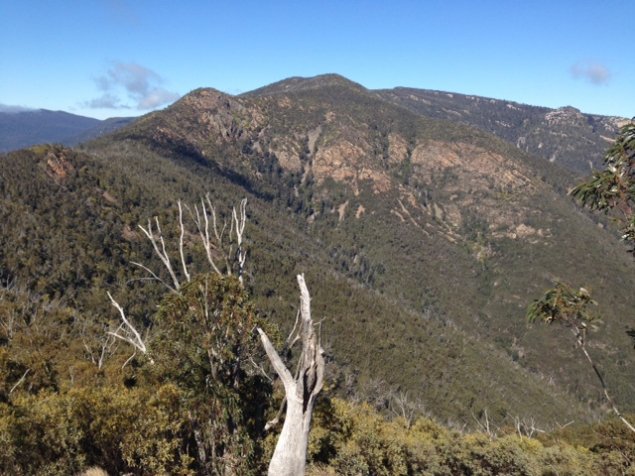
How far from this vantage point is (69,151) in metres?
119

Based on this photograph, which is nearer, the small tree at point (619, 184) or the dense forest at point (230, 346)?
the small tree at point (619, 184)

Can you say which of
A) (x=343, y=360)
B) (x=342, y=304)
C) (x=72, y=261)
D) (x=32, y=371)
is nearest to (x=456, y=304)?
(x=342, y=304)

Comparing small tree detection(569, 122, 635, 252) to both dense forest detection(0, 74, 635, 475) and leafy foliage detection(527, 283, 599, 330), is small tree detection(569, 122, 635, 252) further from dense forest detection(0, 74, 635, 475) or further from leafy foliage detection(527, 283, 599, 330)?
leafy foliage detection(527, 283, 599, 330)

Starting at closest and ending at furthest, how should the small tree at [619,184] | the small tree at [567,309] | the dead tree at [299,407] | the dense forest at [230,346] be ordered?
the dead tree at [299,407]
the small tree at [619,184]
the small tree at [567,309]
the dense forest at [230,346]

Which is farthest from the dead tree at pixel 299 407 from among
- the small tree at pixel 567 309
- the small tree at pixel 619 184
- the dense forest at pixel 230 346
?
the small tree at pixel 619 184

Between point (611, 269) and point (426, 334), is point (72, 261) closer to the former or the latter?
point (426, 334)

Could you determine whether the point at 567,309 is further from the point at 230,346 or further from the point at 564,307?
the point at 230,346

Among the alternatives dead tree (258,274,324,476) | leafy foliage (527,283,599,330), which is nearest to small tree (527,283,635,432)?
leafy foliage (527,283,599,330)

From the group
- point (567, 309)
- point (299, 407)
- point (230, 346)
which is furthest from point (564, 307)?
point (230, 346)

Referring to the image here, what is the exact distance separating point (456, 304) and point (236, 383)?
195 m

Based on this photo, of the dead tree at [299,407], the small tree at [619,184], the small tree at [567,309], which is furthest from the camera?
the small tree at [567,309]

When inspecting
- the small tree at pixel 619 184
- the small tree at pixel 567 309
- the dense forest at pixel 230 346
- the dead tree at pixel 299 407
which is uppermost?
the small tree at pixel 619 184

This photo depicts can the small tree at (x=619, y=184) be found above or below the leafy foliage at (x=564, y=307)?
above

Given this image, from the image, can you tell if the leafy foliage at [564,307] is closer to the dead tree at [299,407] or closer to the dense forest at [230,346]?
the dense forest at [230,346]
